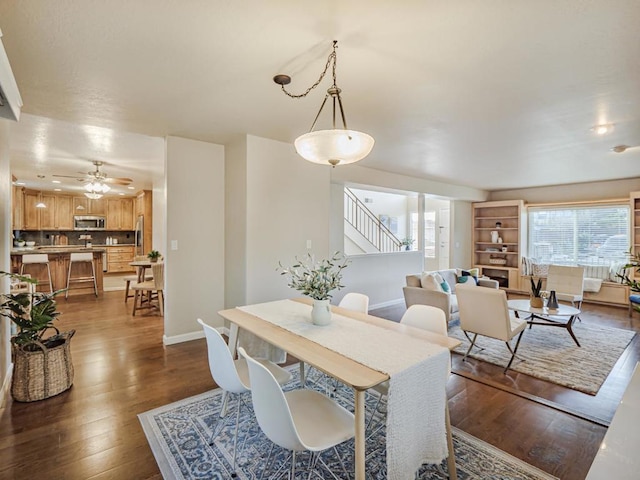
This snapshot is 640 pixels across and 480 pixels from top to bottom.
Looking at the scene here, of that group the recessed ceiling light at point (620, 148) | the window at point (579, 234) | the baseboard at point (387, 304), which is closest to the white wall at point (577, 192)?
the window at point (579, 234)

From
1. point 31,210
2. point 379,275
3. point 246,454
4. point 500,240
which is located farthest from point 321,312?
point 31,210

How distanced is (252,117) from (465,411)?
128 inches

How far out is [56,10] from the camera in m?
1.64

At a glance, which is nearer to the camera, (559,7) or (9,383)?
(559,7)

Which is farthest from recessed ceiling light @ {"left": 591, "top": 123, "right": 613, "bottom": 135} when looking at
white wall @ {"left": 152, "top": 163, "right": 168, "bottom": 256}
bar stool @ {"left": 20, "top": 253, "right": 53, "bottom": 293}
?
bar stool @ {"left": 20, "top": 253, "right": 53, "bottom": 293}

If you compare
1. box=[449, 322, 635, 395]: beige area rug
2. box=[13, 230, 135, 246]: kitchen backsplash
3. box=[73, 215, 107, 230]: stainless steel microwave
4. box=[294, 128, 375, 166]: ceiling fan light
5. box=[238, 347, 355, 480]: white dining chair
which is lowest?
box=[449, 322, 635, 395]: beige area rug

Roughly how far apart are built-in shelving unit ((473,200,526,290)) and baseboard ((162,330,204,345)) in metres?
7.24

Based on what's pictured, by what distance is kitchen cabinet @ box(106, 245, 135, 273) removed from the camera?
30.9 ft

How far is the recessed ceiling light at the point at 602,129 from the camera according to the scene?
131 inches

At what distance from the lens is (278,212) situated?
3.98 m

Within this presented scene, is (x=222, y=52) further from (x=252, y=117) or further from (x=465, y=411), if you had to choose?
(x=465, y=411)

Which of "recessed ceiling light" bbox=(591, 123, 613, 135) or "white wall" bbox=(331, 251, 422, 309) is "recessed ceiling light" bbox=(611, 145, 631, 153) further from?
"white wall" bbox=(331, 251, 422, 309)

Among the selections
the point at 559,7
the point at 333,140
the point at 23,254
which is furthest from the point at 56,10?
the point at 23,254

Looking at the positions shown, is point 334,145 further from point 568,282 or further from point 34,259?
point 34,259
